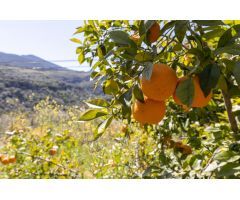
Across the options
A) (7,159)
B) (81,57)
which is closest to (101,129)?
(81,57)

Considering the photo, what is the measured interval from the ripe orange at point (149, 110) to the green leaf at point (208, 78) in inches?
4.8

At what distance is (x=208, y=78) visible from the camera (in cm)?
50

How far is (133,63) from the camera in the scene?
24.1 inches

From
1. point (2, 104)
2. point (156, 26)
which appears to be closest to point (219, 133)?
point (156, 26)

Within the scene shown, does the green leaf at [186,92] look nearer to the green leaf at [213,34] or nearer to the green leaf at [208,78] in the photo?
the green leaf at [208,78]

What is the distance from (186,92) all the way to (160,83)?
0.14 ft

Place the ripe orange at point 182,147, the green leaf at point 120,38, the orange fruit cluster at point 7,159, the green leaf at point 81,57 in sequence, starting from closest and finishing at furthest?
the green leaf at point 120,38
the green leaf at point 81,57
the ripe orange at point 182,147
the orange fruit cluster at point 7,159

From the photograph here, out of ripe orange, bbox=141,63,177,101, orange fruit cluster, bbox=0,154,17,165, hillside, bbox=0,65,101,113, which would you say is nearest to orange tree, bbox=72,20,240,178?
ripe orange, bbox=141,63,177,101

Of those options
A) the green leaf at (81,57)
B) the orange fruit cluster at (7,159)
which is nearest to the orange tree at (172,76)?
the green leaf at (81,57)

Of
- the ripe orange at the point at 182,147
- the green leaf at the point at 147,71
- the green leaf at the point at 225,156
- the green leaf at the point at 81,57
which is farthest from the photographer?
the ripe orange at the point at 182,147

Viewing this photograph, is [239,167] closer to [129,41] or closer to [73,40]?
[129,41]

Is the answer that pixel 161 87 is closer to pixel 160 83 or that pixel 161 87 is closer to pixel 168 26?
pixel 160 83

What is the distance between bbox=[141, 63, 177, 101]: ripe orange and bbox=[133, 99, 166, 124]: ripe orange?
0.15 ft

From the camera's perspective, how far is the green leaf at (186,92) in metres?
0.51
